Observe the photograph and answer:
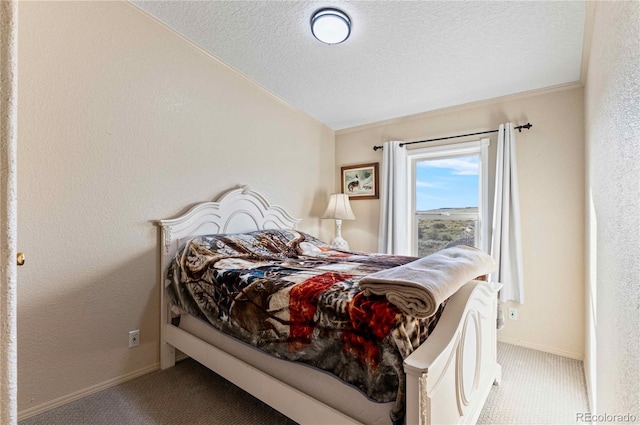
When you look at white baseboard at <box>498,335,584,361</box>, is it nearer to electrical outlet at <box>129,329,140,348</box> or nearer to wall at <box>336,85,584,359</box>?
wall at <box>336,85,584,359</box>

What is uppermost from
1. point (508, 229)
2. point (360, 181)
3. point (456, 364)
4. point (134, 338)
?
point (360, 181)

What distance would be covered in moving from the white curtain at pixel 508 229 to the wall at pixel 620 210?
1.29 metres

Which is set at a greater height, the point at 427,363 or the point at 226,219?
the point at 226,219

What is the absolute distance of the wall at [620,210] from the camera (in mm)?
755

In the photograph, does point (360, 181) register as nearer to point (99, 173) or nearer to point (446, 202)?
point (446, 202)

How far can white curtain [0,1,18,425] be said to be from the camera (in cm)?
48

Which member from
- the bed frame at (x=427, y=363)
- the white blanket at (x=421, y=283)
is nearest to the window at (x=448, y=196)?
the bed frame at (x=427, y=363)

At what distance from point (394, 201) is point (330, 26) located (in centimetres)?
193

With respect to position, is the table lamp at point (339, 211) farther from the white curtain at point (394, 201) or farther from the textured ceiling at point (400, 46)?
the textured ceiling at point (400, 46)

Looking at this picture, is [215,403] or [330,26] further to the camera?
[330,26]

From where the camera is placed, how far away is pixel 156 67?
7.11 ft

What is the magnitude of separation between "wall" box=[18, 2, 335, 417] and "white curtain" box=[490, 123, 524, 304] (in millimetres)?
2574

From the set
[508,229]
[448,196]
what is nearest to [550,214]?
[508,229]

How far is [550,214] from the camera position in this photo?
251 centimetres
